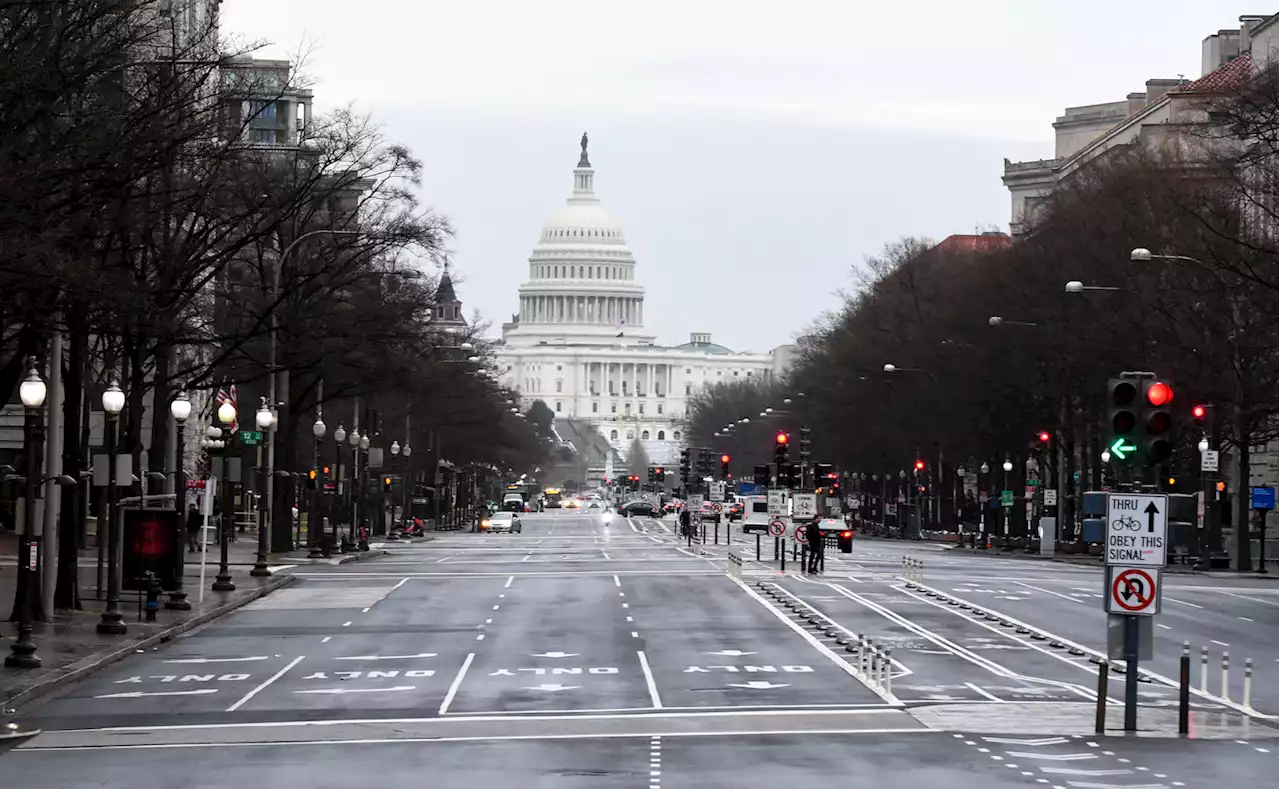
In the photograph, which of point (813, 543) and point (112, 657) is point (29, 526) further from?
point (813, 543)

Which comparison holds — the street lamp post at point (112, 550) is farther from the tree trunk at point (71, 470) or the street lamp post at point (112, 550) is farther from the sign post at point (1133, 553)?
the sign post at point (1133, 553)

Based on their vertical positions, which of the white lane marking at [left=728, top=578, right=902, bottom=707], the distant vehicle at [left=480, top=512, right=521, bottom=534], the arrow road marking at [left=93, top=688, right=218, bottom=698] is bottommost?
the arrow road marking at [left=93, top=688, right=218, bottom=698]

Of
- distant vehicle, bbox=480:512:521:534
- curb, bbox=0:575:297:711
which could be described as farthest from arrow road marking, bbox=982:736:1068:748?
distant vehicle, bbox=480:512:521:534

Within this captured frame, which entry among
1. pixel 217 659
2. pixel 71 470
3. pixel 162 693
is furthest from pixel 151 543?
pixel 162 693

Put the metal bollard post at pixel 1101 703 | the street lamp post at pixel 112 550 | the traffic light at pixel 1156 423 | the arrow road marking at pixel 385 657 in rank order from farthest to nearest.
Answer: the street lamp post at pixel 112 550 < the arrow road marking at pixel 385 657 < the metal bollard post at pixel 1101 703 < the traffic light at pixel 1156 423

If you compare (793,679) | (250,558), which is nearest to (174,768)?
(793,679)

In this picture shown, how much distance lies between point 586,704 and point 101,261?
39.7 ft

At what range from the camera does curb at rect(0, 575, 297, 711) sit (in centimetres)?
3071

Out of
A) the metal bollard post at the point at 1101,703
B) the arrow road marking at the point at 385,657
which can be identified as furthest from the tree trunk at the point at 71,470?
the metal bollard post at the point at 1101,703

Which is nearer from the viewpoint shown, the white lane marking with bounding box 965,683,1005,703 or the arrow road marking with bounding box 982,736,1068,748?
the arrow road marking with bounding box 982,736,1068,748

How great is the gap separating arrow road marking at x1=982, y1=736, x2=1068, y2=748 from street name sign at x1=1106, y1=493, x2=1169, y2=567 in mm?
2144

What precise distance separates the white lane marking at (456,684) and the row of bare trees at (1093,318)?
19074 mm

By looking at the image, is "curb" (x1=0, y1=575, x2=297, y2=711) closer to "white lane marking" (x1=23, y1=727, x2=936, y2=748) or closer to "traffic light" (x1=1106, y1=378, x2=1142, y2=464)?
"white lane marking" (x1=23, y1=727, x2=936, y2=748)

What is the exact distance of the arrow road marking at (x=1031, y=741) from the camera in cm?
2636
